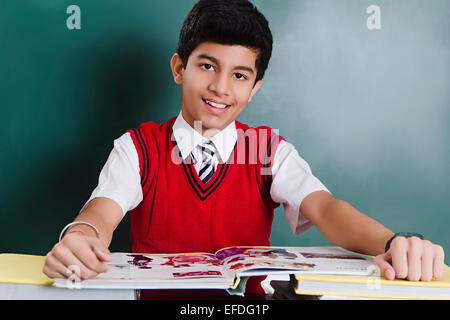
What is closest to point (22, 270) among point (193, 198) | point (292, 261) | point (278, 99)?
point (292, 261)

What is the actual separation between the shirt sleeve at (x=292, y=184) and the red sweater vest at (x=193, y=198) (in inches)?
1.0

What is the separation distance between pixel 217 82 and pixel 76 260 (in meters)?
0.54

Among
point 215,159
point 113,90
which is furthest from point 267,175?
point 113,90

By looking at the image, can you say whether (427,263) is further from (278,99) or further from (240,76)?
(278,99)

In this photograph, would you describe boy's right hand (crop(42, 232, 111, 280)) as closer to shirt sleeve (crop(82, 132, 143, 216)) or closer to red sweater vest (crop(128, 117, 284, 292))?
shirt sleeve (crop(82, 132, 143, 216))

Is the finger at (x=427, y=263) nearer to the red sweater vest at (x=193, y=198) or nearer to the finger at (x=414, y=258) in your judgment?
the finger at (x=414, y=258)

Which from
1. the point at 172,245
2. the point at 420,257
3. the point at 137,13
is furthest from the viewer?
the point at 137,13

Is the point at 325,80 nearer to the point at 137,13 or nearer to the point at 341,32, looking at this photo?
the point at 341,32

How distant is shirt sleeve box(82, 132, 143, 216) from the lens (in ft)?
3.22

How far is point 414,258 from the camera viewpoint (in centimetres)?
65

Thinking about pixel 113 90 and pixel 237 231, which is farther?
pixel 113 90

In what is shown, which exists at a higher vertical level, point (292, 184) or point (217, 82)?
point (217, 82)

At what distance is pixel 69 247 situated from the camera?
62 cm
